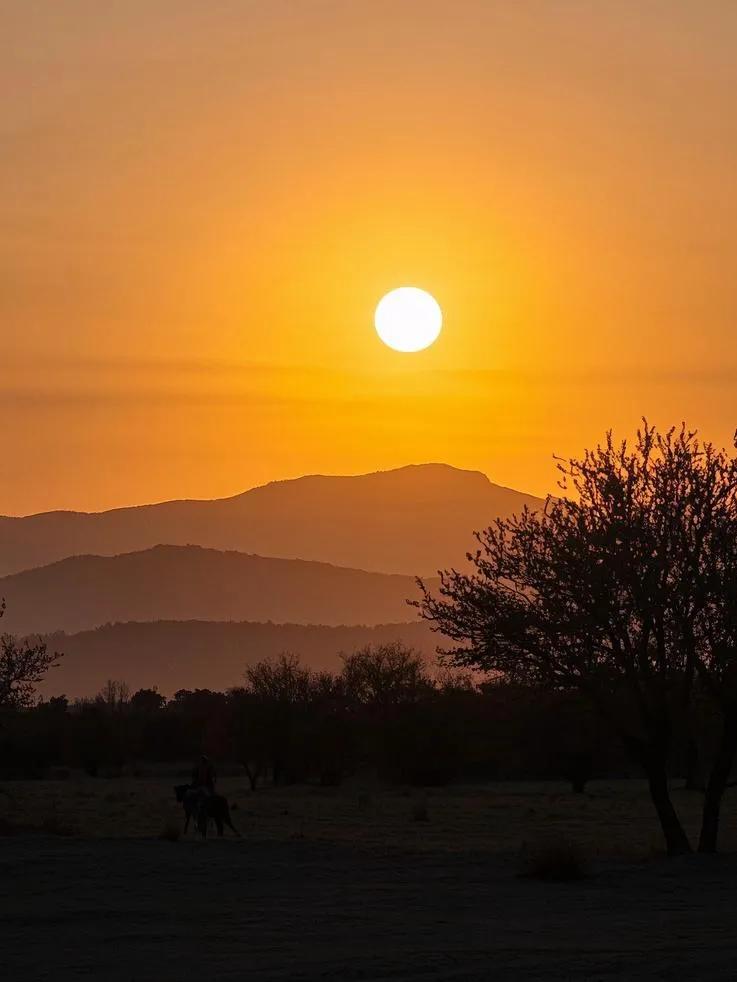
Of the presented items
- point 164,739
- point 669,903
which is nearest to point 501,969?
point 669,903

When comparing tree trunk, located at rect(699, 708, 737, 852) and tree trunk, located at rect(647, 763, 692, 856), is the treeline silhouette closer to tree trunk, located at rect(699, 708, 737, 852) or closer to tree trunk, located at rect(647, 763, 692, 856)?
tree trunk, located at rect(699, 708, 737, 852)

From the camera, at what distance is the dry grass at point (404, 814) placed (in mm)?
39847

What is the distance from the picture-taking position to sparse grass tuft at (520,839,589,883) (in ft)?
79.4

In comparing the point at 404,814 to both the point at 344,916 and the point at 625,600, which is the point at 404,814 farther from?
the point at 344,916

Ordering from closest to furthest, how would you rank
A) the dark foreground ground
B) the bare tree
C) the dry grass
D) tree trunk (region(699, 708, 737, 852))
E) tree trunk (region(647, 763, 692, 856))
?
the dark foreground ground < tree trunk (region(647, 763, 692, 856)) < tree trunk (region(699, 708, 737, 852)) < the dry grass < the bare tree

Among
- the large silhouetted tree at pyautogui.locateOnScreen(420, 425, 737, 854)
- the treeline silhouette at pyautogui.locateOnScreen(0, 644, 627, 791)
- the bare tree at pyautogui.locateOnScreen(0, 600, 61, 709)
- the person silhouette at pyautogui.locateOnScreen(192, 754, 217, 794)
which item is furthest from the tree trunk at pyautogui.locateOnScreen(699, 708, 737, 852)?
the treeline silhouette at pyautogui.locateOnScreen(0, 644, 627, 791)

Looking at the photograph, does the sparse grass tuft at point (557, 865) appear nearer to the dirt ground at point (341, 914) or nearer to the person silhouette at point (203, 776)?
the dirt ground at point (341, 914)

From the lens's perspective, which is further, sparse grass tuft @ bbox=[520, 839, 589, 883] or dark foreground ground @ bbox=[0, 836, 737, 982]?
sparse grass tuft @ bbox=[520, 839, 589, 883]

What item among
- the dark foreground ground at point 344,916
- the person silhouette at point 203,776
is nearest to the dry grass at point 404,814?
the person silhouette at point 203,776

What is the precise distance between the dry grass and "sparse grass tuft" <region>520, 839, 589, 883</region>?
16.3 ft

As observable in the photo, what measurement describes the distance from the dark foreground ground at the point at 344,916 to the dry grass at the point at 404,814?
5.48m

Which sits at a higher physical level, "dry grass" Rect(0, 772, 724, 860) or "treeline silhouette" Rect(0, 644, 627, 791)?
"treeline silhouette" Rect(0, 644, 627, 791)

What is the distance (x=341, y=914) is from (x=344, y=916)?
0.15 meters

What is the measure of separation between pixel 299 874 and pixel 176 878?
198cm
